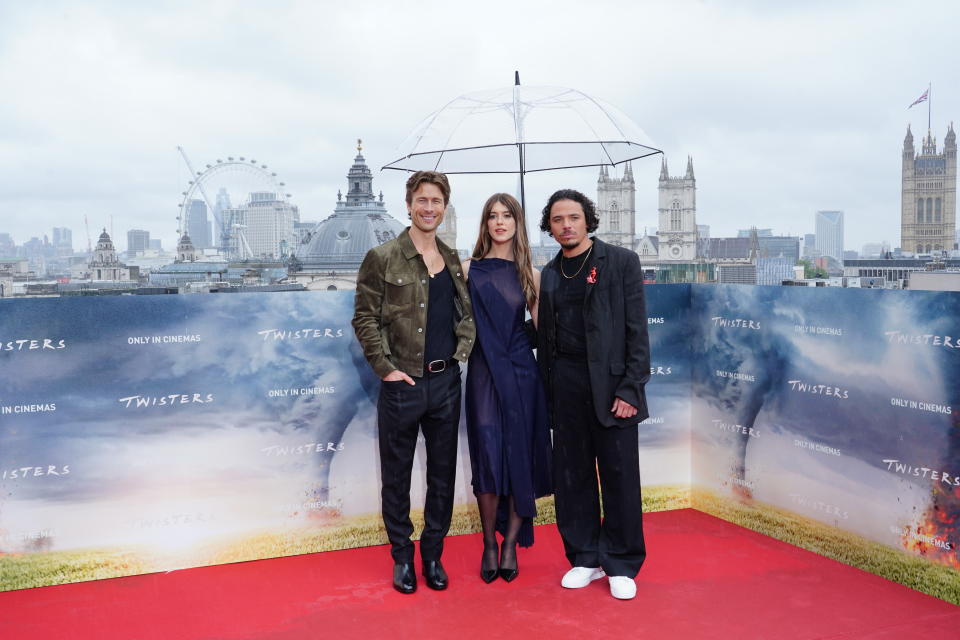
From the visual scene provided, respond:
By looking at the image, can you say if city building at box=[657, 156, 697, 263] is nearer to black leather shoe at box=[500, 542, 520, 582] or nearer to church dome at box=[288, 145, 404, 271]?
church dome at box=[288, 145, 404, 271]

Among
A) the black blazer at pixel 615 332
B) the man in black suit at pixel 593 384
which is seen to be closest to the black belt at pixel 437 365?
the man in black suit at pixel 593 384

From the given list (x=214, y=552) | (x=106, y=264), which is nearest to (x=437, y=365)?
(x=214, y=552)

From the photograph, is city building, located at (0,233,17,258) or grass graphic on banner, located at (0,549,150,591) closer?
grass graphic on banner, located at (0,549,150,591)

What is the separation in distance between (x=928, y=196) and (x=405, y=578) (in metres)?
85.3

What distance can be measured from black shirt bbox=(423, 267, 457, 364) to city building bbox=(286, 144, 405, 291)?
80.1 metres

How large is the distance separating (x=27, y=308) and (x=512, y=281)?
7.88 ft

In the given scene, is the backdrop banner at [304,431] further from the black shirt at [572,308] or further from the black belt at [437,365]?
the black shirt at [572,308]

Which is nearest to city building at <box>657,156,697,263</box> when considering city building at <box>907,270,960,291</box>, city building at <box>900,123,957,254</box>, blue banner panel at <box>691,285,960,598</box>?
city building at <box>900,123,957,254</box>

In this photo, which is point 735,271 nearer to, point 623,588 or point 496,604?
point 623,588

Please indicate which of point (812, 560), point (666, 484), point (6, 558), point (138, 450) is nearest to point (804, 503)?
point (812, 560)

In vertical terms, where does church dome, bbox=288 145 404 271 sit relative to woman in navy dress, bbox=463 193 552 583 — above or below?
above

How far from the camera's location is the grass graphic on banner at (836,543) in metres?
3.55

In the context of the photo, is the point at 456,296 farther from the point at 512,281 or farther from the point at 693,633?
the point at 693,633

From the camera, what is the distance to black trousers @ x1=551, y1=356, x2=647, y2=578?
356 centimetres
